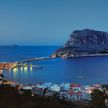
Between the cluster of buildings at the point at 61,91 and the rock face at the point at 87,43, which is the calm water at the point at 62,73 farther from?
the rock face at the point at 87,43

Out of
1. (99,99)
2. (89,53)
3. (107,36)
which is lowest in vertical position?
(99,99)

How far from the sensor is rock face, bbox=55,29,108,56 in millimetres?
101294

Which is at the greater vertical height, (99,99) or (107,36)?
(107,36)

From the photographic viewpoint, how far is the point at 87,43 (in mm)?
108875

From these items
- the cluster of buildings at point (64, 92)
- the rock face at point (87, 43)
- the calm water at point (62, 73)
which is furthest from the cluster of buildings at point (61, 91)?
the rock face at point (87, 43)

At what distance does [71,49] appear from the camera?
98125mm

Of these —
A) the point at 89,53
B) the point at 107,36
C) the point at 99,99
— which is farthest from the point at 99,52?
the point at 99,99

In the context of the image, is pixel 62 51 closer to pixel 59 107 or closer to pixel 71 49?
pixel 71 49

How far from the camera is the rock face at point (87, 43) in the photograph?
101294 millimetres

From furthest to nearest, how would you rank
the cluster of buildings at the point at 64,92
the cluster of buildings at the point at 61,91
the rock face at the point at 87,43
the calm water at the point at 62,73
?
the rock face at the point at 87,43, the calm water at the point at 62,73, the cluster of buildings at the point at 64,92, the cluster of buildings at the point at 61,91

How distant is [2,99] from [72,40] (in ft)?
332

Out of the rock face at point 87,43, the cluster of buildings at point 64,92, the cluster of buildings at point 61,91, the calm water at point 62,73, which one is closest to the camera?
the cluster of buildings at point 61,91

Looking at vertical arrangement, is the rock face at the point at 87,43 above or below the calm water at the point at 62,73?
above

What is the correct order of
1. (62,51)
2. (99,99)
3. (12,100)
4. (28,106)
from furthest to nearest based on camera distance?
(62,51) < (99,99) < (12,100) < (28,106)
